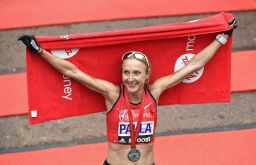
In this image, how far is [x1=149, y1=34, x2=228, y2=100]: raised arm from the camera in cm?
489

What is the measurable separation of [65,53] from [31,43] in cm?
42

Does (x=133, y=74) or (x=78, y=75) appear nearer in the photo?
(x=133, y=74)

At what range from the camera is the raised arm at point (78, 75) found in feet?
14.8

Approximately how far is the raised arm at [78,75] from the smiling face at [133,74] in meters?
0.23

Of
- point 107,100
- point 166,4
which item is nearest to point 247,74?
point 166,4

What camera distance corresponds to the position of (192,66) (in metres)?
4.89

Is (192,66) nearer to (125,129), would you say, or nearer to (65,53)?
(125,129)

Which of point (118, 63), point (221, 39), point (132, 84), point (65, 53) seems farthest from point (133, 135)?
point (221, 39)

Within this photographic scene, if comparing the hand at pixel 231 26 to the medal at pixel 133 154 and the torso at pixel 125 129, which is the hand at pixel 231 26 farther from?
the medal at pixel 133 154

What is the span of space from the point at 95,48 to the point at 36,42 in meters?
0.61

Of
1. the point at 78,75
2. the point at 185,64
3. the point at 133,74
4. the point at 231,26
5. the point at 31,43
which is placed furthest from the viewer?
the point at 185,64

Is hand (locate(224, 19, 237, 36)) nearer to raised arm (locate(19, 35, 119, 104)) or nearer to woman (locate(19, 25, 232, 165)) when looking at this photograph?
woman (locate(19, 25, 232, 165))

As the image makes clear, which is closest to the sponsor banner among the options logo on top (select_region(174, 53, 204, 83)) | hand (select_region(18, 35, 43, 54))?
logo on top (select_region(174, 53, 204, 83))

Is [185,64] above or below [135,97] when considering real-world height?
above
